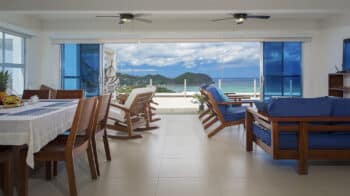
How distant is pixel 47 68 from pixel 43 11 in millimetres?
3113

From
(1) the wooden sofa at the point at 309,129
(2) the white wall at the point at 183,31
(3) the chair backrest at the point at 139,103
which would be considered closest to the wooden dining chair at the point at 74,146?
(1) the wooden sofa at the point at 309,129

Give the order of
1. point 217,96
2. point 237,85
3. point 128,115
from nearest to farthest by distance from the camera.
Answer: point 128,115 < point 217,96 < point 237,85

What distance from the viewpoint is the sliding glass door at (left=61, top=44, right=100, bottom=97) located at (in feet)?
28.8

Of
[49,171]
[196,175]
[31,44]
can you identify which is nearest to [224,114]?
[196,175]

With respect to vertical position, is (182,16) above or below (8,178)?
above

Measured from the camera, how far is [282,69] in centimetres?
881

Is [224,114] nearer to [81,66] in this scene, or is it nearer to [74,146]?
[74,146]

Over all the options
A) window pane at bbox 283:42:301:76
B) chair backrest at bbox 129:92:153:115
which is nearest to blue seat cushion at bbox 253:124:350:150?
chair backrest at bbox 129:92:153:115

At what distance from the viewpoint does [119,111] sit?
5.87 metres

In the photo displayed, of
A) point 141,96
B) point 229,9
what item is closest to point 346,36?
point 229,9

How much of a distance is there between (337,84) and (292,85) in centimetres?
150

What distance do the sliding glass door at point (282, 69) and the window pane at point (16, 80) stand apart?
18.9 ft

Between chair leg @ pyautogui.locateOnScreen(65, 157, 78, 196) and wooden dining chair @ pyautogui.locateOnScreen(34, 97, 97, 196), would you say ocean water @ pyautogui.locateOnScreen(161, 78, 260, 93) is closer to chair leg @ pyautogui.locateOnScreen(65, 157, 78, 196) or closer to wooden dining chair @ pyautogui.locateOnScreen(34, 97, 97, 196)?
wooden dining chair @ pyautogui.locateOnScreen(34, 97, 97, 196)

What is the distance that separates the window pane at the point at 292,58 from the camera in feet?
28.6
